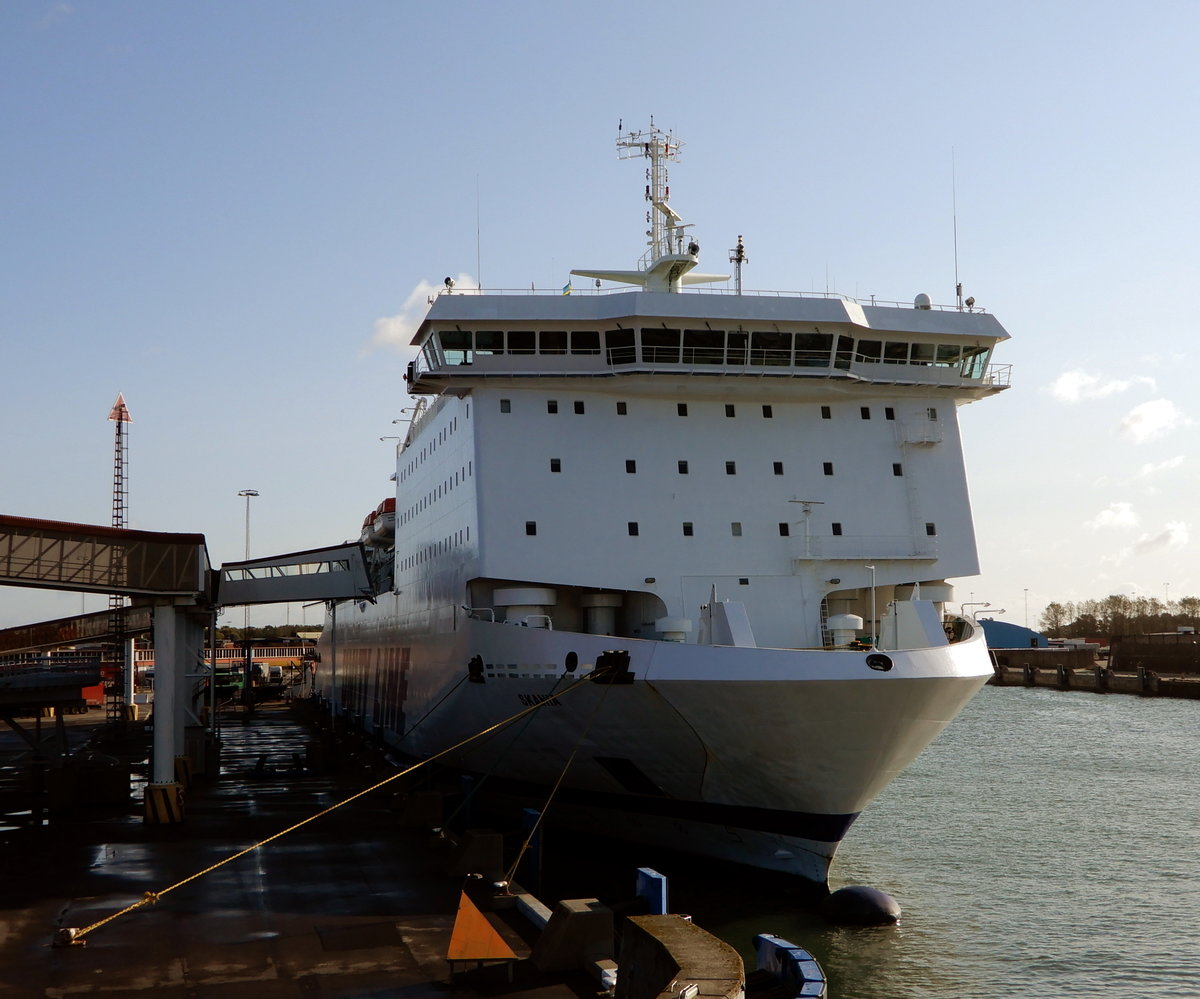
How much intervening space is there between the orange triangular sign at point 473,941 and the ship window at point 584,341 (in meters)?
12.0

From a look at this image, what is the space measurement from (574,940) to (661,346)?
12032 mm

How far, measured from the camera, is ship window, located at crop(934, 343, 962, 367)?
21.1 metres

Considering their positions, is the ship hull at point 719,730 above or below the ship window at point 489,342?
below

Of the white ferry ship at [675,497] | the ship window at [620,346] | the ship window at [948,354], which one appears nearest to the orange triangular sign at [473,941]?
the white ferry ship at [675,497]

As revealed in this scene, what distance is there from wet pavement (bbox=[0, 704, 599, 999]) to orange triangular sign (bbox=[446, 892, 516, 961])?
8.6 inches

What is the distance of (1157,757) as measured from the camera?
3756 centimetres

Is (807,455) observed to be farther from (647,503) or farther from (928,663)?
(928,663)

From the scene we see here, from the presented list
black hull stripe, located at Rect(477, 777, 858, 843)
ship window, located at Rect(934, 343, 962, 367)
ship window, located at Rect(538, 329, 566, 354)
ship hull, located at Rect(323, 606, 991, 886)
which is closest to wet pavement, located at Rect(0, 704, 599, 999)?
ship hull, located at Rect(323, 606, 991, 886)

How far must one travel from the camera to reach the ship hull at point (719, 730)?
15008 mm

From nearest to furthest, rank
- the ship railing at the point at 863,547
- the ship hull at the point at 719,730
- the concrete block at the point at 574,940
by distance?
the concrete block at the point at 574,940, the ship hull at the point at 719,730, the ship railing at the point at 863,547

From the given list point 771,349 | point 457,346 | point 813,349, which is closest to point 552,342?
point 457,346

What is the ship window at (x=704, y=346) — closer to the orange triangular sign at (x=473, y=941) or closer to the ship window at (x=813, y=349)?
the ship window at (x=813, y=349)

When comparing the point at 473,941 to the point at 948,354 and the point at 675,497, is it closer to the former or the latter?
the point at 675,497

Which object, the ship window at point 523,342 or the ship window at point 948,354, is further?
the ship window at point 948,354
